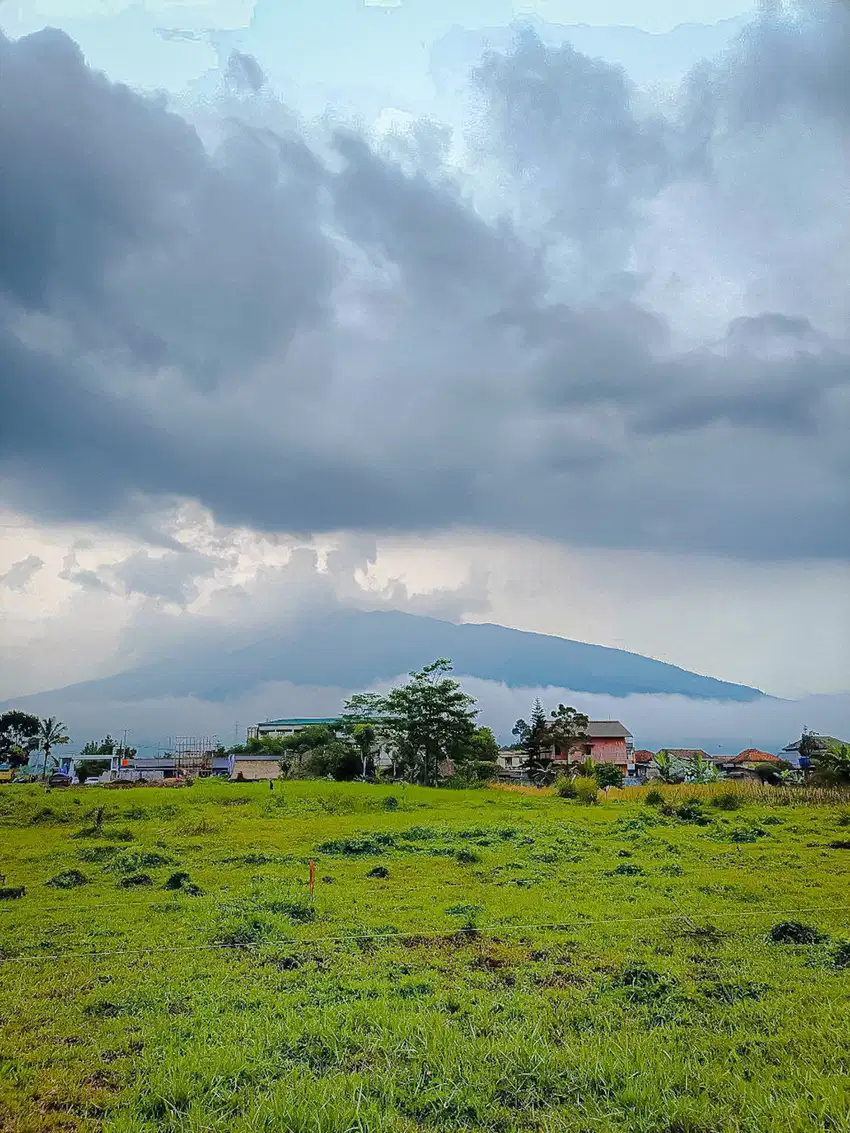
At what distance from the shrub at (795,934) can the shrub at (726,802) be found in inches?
935

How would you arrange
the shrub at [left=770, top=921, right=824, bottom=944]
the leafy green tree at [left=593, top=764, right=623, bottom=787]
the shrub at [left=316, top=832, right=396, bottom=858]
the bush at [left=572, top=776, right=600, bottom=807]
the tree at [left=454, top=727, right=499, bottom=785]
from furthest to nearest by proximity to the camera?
the tree at [left=454, top=727, right=499, bottom=785], the leafy green tree at [left=593, top=764, right=623, bottom=787], the bush at [left=572, top=776, right=600, bottom=807], the shrub at [left=316, top=832, right=396, bottom=858], the shrub at [left=770, top=921, right=824, bottom=944]

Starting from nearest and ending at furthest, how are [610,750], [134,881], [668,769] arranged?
1. [134,881]
2. [668,769]
3. [610,750]

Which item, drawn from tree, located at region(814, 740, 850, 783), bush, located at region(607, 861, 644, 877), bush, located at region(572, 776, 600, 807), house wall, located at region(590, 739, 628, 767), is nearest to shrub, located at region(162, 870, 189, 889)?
bush, located at region(607, 861, 644, 877)

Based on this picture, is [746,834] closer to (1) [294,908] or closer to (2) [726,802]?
(2) [726,802]

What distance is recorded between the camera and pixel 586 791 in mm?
40344

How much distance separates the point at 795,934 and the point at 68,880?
14.1 metres

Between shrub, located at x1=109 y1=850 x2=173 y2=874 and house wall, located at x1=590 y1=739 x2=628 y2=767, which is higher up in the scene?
shrub, located at x1=109 y1=850 x2=173 y2=874

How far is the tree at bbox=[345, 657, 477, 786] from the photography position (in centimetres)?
5622

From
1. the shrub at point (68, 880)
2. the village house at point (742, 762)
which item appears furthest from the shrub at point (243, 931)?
the village house at point (742, 762)

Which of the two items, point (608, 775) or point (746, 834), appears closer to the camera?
point (746, 834)

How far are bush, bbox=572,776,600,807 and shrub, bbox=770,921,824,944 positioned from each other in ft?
92.2

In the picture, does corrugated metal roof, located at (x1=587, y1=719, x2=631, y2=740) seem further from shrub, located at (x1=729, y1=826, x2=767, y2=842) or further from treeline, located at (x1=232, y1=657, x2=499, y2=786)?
shrub, located at (x1=729, y1=826, x2=767, y2=842)

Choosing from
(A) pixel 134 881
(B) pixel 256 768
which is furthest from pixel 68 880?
(B) pixel 256 768

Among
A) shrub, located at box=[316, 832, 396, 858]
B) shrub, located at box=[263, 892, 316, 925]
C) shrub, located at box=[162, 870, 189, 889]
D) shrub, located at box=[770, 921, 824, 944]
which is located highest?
shrub, located at box=[770, 921, 824, 944]
